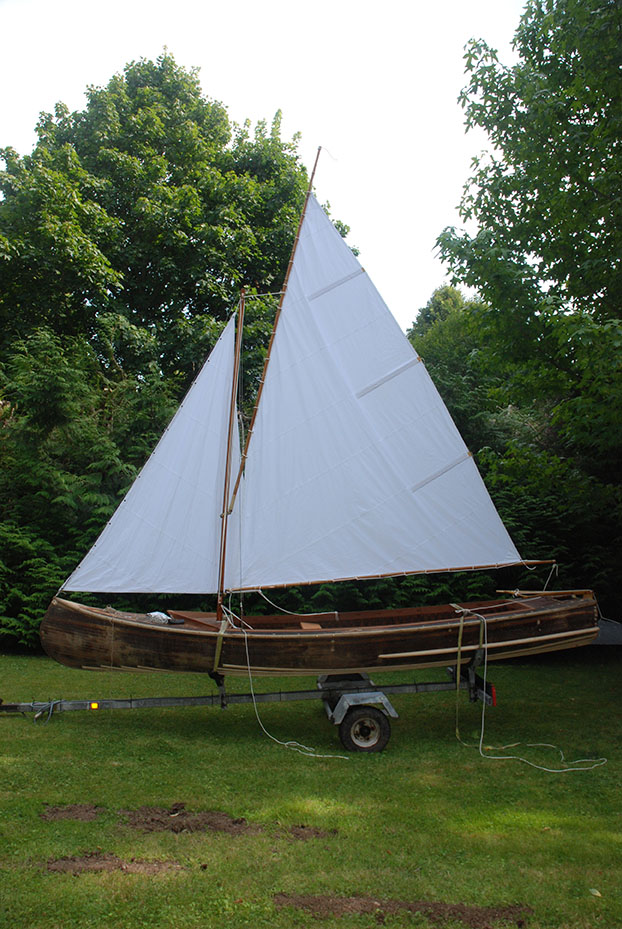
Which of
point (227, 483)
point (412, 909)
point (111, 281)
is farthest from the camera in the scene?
point (111, 281)

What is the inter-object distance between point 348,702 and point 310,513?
208 centimetres

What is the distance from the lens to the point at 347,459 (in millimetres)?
7426

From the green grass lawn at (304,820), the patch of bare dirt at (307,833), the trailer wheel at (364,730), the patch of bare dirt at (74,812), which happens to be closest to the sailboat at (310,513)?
the trailer wheel at (364,730)

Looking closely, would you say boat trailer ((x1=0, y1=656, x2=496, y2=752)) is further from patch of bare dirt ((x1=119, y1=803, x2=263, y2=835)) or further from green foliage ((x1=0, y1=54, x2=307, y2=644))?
green foliage ((x1=0, y1=54, x2=307, y2=644))

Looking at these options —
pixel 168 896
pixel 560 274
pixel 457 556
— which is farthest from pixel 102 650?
pixel 560 274

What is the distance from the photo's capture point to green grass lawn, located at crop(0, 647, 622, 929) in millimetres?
3664

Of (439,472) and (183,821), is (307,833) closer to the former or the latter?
(183,821)

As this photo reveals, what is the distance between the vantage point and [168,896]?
3.70 meters

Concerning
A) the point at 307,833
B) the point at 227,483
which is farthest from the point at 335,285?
the point at 307,833

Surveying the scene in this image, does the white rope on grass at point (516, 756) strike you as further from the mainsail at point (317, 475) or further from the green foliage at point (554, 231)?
the green foliage at point (554, 231)

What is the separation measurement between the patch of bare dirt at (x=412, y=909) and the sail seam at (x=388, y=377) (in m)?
5.12

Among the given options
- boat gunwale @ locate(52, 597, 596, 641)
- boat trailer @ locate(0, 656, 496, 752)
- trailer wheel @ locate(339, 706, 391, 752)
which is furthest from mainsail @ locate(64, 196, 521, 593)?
trailer wheel @ locate(339, 706, 391, 752)

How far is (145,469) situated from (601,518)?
10477 millimetres

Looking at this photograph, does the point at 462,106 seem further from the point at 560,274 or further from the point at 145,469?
the point at 145,469
